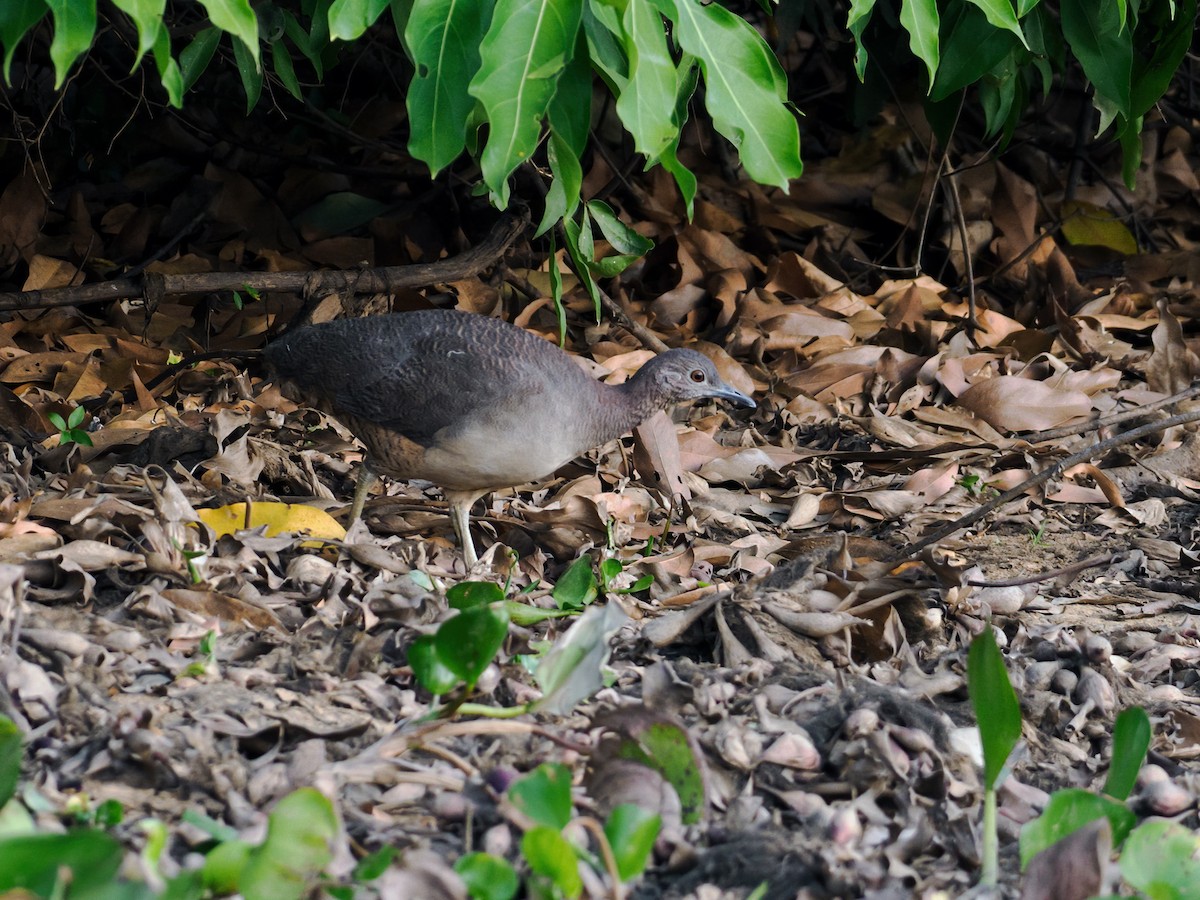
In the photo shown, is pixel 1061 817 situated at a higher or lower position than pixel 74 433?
higher

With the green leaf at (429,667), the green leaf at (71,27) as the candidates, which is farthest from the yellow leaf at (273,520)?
the green leaf at (71,27)

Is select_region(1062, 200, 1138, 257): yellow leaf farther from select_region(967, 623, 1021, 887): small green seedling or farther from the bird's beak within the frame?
select_region(967, 623, 1021, 887): small green seedling

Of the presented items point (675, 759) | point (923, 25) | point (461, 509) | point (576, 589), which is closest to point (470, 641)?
point (675, 759)

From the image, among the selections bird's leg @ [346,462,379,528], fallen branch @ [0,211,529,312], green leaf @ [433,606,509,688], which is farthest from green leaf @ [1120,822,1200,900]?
fallen branch @ [0,211,529,312]

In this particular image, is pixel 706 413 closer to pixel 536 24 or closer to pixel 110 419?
pixel 110 419

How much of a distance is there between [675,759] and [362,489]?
8.09ft

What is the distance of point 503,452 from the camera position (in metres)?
4.42

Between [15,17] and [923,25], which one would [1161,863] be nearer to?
[923,25]

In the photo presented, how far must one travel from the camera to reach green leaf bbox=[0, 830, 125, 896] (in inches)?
72.5

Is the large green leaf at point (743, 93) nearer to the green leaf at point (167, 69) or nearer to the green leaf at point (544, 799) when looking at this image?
the green leaf at point (167, 69)

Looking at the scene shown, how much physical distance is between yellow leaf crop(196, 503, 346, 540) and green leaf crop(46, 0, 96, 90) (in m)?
1.56

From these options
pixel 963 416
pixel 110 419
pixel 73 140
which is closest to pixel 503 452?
pixel 110 419

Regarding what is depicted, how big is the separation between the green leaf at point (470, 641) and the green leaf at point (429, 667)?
65 millimetres

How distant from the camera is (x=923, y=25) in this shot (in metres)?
3.25
